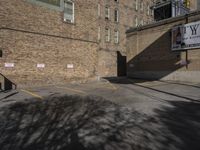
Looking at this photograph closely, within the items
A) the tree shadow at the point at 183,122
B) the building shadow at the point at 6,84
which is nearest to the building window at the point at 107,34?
the building shadow at the point at 6,84

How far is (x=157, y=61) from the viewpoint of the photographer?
22.4 m

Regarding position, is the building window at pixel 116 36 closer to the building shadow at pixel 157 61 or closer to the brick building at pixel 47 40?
the building shadow at pixel 157 61

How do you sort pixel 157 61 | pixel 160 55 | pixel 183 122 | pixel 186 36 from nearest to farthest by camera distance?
pixel 183 122 → pixel 186 36 → pixel 160 55 → pixel 157 61

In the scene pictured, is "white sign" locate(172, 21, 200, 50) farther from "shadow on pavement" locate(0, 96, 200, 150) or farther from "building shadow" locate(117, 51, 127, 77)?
"building shadow" locate(117, 51, 127, 77)

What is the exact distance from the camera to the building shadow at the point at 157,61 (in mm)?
20812

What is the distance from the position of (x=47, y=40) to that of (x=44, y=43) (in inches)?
15.1

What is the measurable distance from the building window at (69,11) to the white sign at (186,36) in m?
9.76

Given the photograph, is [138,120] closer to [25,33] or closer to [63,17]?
[25,33]

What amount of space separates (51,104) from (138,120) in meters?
4.37

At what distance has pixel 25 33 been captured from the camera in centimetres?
1603

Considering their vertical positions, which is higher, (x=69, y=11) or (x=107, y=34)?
(x=107, y=34)

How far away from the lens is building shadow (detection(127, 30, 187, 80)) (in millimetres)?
20812

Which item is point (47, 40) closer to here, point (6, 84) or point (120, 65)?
point (6, 84)

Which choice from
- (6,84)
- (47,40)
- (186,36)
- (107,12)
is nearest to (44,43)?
(47,40)
